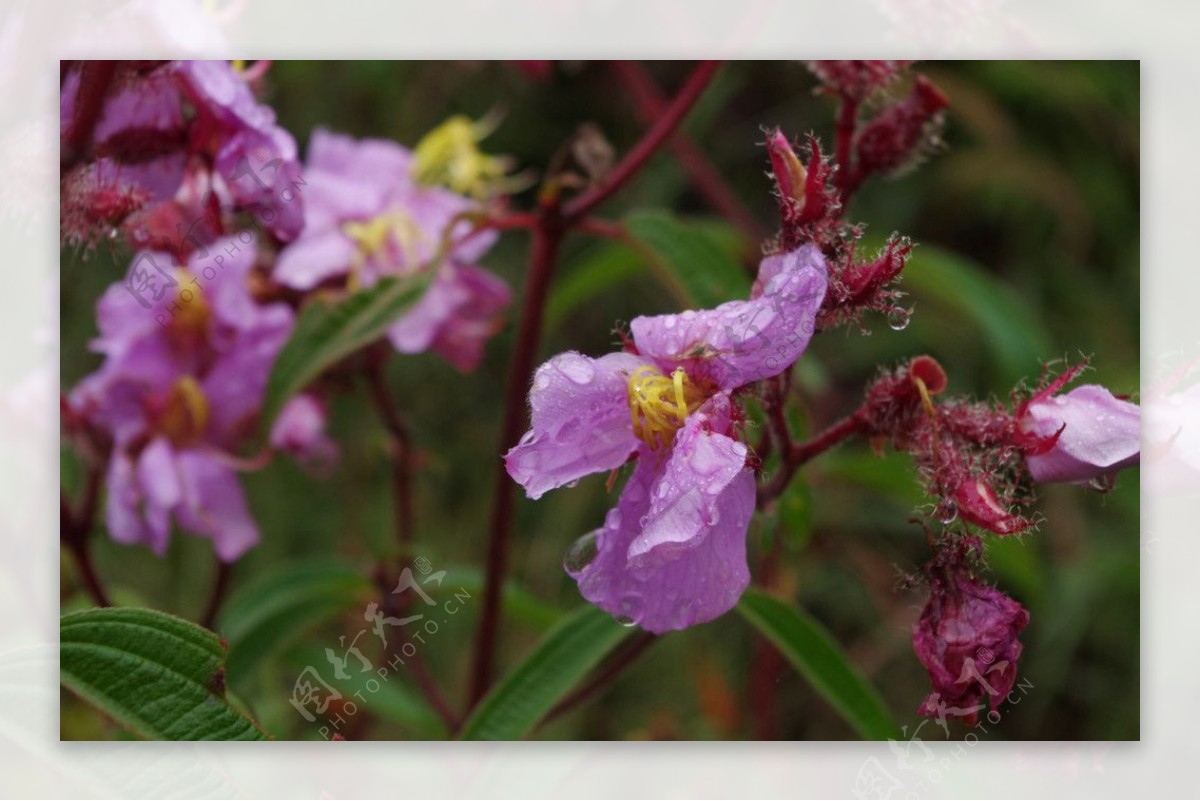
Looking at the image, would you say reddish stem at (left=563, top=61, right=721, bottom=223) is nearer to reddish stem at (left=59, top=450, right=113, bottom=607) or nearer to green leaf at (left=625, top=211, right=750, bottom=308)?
green leaf at (left=625, top=211, right=750, bottom=308)

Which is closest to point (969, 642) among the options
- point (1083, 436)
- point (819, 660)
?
point (1083, 436)

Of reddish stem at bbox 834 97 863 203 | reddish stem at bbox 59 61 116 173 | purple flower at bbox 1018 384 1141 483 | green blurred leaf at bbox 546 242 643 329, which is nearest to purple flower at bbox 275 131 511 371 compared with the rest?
green blurred leaf at bbox 546 242 643 329

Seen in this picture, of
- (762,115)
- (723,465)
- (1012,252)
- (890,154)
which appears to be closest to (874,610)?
(1012,252)

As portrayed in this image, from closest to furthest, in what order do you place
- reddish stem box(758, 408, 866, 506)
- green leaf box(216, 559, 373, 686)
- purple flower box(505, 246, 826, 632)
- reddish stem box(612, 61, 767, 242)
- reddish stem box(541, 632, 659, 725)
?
purple flower box(505, 246, 826, 632), reddish stem box(758, 408, 866, 506), reddish stem box(541, 632, 659, 725), green leaf box(216, 559, 373, 686), reddish stem box(612, 61, 767, 242)

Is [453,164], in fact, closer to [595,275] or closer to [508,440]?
[595,275]

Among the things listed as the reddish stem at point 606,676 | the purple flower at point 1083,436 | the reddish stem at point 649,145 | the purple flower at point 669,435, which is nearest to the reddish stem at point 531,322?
the reddish stem at point 649,145

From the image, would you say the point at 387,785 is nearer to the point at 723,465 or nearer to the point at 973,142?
the point at 723,465
